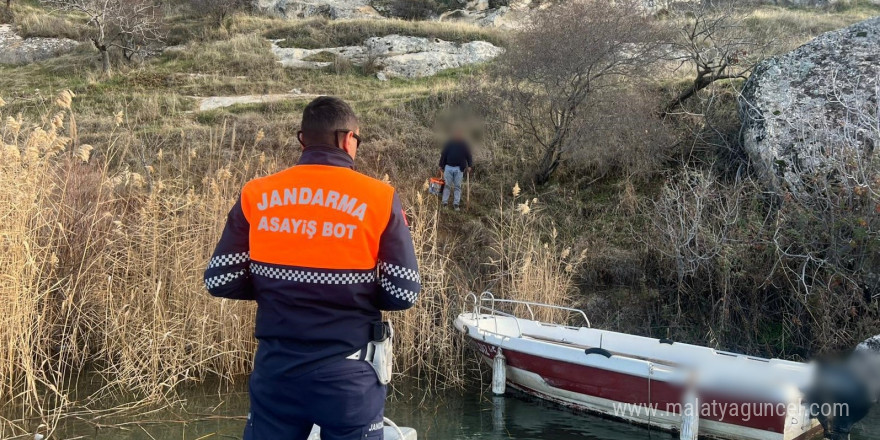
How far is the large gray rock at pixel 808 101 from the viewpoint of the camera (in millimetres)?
10297

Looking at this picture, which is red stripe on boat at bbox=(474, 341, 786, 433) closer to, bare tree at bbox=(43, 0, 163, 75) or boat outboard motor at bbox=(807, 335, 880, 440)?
boat outboard motor at bbox=(807, 335, 880, 440)

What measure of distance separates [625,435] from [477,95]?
7806 mm

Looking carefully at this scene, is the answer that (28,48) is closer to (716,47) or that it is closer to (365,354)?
(716,47)

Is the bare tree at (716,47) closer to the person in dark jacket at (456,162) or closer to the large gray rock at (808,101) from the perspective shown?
the large gray rock at (808,101)

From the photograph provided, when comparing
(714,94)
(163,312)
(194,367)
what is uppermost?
(714,94)

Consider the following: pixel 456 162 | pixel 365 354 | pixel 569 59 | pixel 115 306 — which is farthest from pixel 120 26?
pixel 365 354

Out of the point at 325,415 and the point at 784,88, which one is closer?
the point at 325,415

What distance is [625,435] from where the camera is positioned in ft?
24.5

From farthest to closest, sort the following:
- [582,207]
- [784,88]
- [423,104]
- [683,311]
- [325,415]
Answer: [423,104] → [582,207] → [784,88] → [683,311] → [325,415]

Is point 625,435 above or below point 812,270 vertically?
below

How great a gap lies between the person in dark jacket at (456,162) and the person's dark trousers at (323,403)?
9937 mm

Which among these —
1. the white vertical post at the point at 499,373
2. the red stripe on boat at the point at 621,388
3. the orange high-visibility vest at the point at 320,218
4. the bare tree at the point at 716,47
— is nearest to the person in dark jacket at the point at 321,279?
the orange high-visibility vest at the point at 320,218

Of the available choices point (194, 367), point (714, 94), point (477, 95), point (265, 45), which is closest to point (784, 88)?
point (714, 94)

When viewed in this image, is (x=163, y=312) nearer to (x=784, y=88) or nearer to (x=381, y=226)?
(x=381, y=226)
